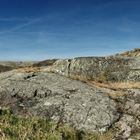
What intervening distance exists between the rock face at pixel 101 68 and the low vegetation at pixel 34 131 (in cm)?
1280

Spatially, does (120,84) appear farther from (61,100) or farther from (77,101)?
(61,100)

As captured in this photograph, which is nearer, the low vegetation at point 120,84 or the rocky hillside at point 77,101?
the rocky hillside at point 77,101

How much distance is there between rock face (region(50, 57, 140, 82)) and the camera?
33.3 m

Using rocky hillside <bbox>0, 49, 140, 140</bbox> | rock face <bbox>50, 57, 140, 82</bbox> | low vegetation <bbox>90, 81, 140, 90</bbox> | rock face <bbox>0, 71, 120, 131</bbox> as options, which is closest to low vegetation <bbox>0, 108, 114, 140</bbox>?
rocky hillside <bbox>0, 49, 140, 140</bbox>

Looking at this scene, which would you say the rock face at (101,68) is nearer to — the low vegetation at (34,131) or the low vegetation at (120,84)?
the low vegetation at (120,84)

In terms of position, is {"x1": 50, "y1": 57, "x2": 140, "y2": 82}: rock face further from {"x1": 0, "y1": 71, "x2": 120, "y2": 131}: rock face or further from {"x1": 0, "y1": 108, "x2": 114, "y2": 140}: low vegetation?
{"x1": 0, "y1": 108, "x2": 114, "y2": 140}: low vegetation

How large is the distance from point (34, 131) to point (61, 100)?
7.88 metres

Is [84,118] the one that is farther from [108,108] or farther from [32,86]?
[32,86]

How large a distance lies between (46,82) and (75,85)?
2.37 m

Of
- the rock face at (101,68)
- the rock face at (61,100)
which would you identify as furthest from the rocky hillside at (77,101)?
the rock face at (101,68)

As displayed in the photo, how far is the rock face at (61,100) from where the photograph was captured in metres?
22.0

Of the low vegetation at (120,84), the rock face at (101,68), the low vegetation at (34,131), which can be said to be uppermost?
the rock face at (101,68)

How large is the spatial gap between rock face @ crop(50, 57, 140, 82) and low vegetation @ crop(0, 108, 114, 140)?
504 inches

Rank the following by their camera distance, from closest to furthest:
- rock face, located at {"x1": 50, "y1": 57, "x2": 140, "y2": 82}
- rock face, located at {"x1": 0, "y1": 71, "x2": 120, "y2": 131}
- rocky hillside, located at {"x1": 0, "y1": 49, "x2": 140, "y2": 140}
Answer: rocky hillside, located at {"x1": 0, "y1": 49, "x2": 140, "y2": 140} → rock face, located at {"x1": 0, "y1": 71, "x2": 120, "y2": 131} → rock face, located at {"x1": 50, "y1": 57, "x2": 140, "y2": 82}
